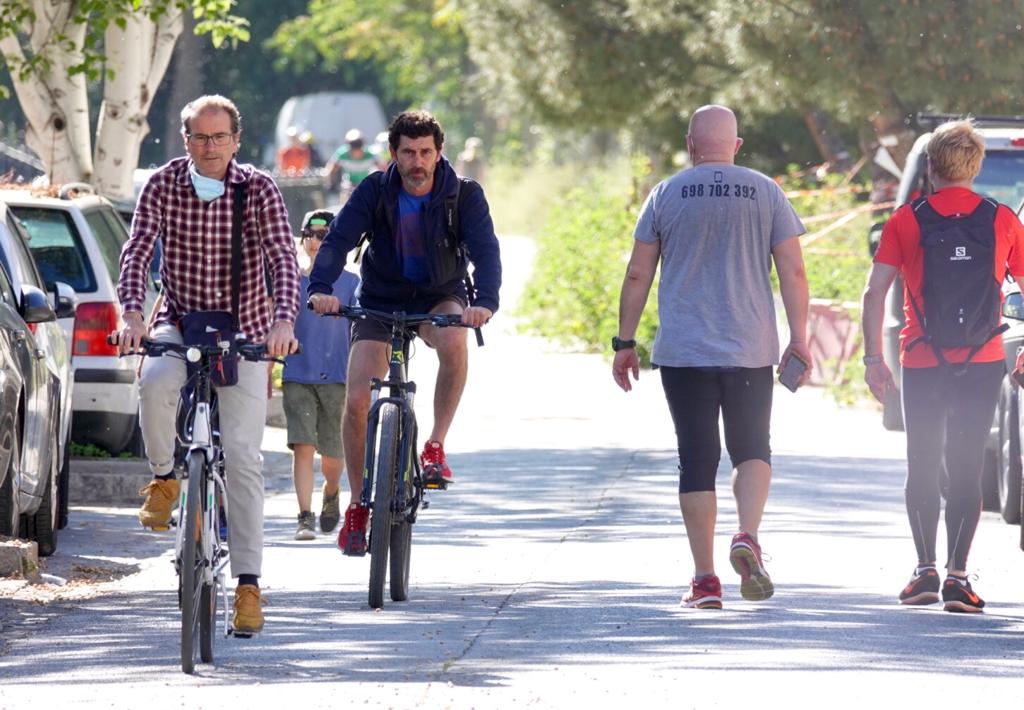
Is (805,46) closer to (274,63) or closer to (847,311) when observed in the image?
(847,311)

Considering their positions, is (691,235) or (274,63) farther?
(274,63)

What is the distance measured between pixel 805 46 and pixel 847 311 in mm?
3721

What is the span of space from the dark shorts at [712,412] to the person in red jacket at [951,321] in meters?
0.44

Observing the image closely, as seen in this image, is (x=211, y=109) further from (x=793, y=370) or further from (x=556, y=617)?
(x=793, y=370)

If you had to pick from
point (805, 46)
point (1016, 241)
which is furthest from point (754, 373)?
point (805, 46)

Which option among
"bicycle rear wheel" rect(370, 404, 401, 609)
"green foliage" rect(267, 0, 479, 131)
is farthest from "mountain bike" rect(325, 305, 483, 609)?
"green foliage" rect(267, 0, 479, 131)

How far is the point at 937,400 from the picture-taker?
8.84 meters

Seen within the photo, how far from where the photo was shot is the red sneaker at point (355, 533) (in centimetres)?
882

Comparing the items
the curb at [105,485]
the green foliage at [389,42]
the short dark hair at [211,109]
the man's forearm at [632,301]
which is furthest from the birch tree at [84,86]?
the green foliage at [389,42]

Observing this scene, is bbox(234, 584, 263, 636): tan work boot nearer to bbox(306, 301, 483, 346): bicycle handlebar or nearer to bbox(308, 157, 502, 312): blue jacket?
bbox(306, 301, 483, 346): bicycle handlebar

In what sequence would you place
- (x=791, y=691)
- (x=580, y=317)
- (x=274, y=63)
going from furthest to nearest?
(x=274, y=63) → (x=580, y=317) → (x=791, y=691)

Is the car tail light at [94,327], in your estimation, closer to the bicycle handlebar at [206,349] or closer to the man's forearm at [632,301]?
the man's forearm at [632,301]

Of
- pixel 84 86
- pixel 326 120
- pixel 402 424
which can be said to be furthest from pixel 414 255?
pixel 326 120

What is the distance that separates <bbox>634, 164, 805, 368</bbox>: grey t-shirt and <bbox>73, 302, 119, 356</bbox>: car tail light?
536cm
